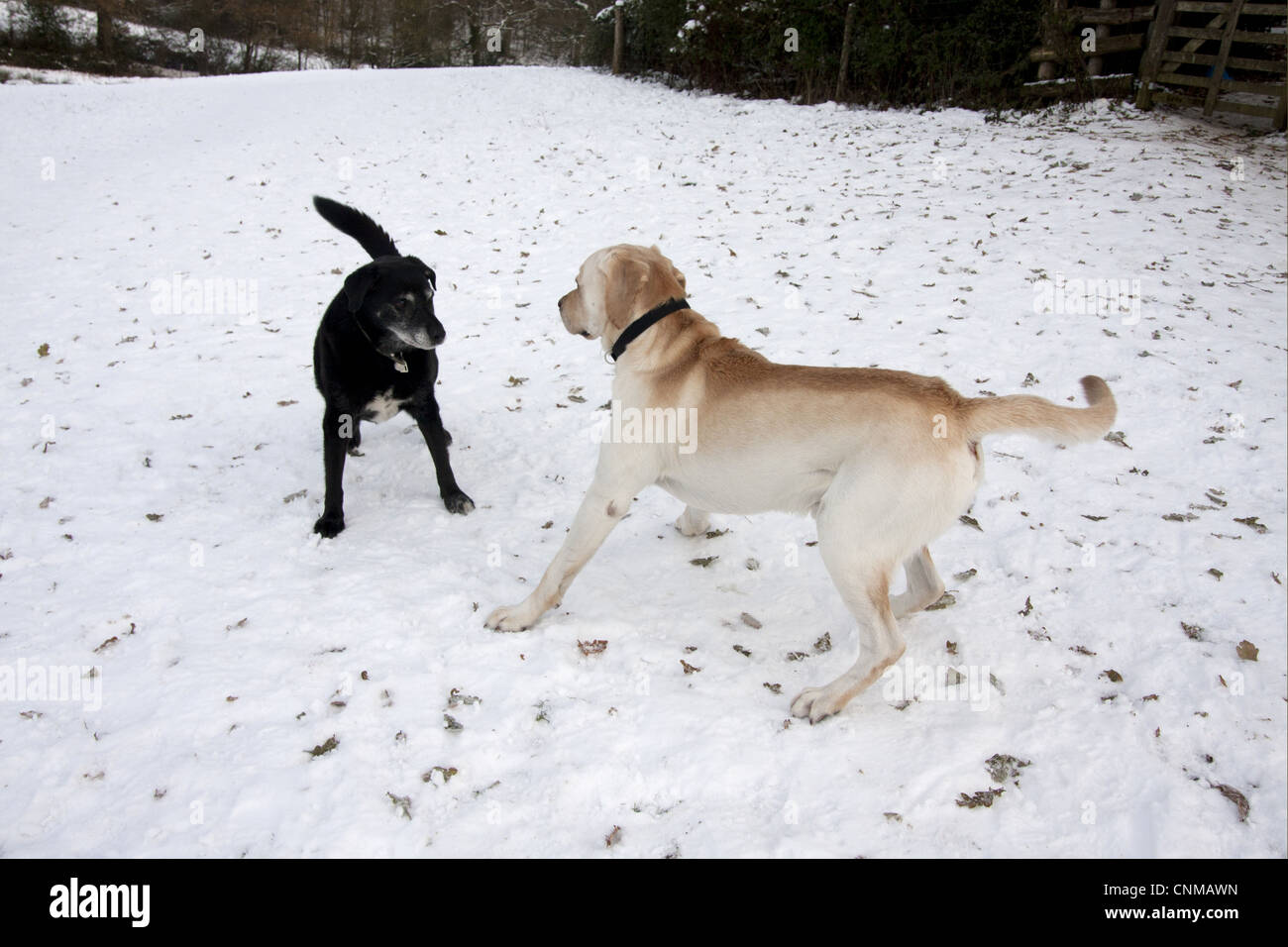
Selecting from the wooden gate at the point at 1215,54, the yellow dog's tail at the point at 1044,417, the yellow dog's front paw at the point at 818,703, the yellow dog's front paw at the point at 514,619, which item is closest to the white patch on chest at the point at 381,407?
the yellow dog's front paw at the point at 514,619

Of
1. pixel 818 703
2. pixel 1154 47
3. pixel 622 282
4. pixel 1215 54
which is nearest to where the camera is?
pixel 818 703

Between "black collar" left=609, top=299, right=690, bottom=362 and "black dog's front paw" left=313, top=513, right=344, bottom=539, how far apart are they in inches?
79.6

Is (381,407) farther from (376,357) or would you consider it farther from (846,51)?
(846,51)

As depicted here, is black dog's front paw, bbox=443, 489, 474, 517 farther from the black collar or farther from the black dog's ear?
the black collar

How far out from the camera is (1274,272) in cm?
731

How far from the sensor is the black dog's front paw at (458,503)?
430cm

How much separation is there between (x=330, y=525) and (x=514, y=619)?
145 cm

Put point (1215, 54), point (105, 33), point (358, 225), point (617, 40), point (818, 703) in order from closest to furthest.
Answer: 1. point (818, 703)
2. point (358, 225)
3. point (1215, 54)
4. point (617, 40)
5. point (105, 33)

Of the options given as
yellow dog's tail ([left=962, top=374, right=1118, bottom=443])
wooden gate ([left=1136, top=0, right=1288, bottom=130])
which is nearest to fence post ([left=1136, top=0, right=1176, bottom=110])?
wooden gate ([left=1136, top=0, right=1288, bottom=130])

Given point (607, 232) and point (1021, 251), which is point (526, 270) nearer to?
point (607, 232)

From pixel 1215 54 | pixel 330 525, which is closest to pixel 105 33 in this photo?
pixel 330 525

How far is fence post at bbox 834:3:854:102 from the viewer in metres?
15.4

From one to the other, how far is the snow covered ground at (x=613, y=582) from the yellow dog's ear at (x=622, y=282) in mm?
1444

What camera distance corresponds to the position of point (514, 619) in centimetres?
333
